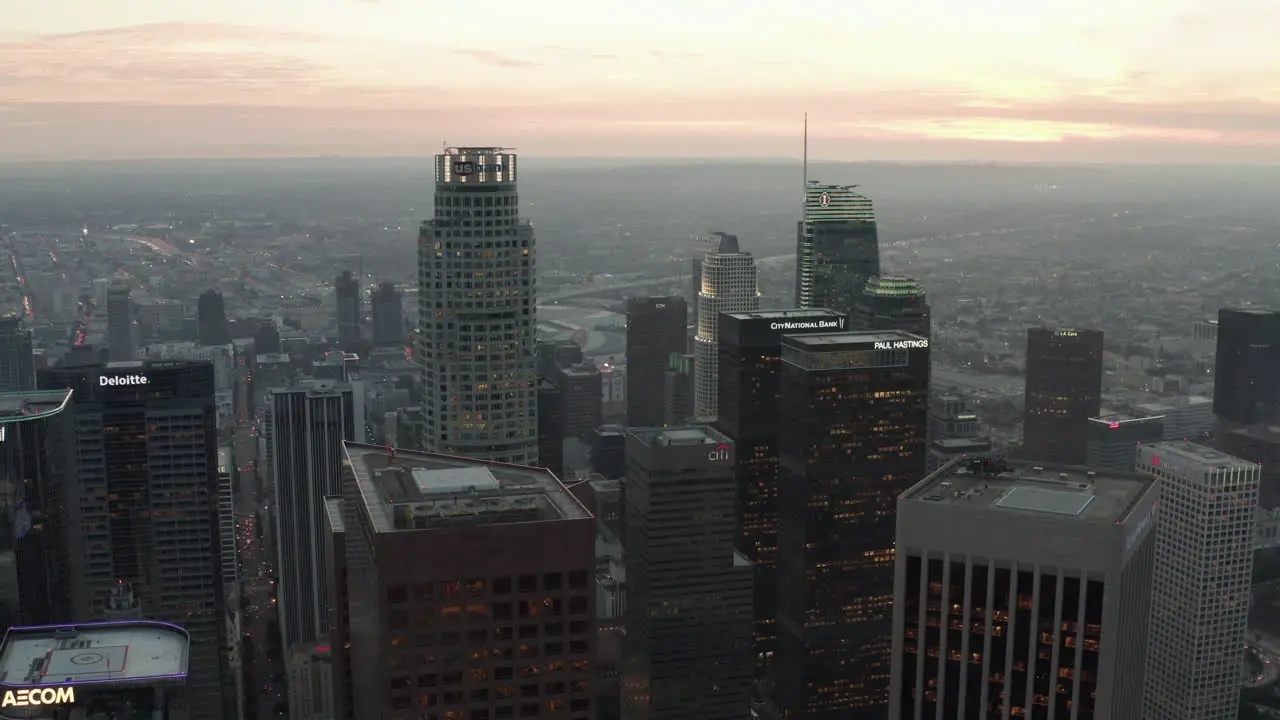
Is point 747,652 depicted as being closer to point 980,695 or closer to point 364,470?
point 980,695

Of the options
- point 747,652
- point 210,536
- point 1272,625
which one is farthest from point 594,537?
point 1272,625

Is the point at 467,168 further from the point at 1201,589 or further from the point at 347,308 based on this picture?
the point at 1201,589

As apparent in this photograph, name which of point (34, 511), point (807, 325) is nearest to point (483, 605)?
point (34, 511)

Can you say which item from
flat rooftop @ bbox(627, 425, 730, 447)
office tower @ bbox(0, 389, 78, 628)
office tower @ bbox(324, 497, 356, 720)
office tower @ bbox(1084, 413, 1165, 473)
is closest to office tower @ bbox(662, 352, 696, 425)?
office tower @ bbox(1084, 413, 1165, 473)

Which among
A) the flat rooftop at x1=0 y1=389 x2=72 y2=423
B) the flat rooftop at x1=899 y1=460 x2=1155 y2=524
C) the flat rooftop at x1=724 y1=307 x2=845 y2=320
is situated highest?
the flat rooftop at x1=899 y1=460 x2=1155 y2=524

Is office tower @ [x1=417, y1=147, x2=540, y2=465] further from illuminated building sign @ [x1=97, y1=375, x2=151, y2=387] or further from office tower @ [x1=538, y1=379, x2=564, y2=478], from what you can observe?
illuminated building sign @ [x1=97, y1=375, x2=151, y2=387]

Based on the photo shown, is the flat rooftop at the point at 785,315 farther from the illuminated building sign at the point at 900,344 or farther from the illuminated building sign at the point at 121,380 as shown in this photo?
the illuminated building sign at the point at 121,380

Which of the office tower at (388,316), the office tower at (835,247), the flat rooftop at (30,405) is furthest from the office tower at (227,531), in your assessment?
the office tower at (835,247)
